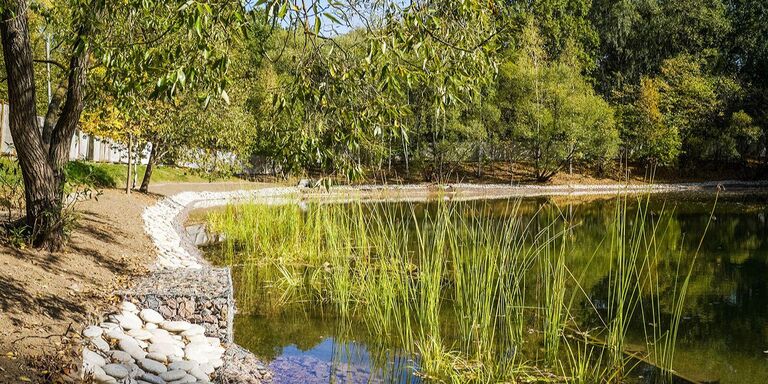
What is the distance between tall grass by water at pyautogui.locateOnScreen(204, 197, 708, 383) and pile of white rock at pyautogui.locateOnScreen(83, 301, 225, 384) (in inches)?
59.5

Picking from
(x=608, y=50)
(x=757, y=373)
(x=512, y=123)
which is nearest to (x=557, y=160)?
(x=512, y=123)

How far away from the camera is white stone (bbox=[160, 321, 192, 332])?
5441 mm

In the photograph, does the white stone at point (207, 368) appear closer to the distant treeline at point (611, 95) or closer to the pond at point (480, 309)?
the pond at point (480, 309)

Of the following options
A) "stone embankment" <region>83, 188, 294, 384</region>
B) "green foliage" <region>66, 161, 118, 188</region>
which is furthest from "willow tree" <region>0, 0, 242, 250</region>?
"green foliage" <region>66, 161, 118, 188</region>

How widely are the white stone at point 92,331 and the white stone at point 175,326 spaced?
0.68 m

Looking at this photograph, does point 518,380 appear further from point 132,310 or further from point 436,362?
point 132,310

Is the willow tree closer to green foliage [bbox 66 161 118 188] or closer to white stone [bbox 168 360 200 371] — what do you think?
white stone [bbox 168 360 200 371]

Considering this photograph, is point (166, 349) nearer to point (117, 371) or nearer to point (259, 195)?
point (117, 371)

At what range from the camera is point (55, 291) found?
518 centimetres

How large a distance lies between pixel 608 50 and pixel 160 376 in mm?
42049

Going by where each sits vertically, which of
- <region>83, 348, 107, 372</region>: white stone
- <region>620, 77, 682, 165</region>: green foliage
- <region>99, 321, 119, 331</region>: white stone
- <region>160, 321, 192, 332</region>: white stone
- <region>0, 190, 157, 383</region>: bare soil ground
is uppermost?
<region>620, 77, 682, 165</region>: green foliage

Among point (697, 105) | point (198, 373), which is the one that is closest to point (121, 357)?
point (198, 373)

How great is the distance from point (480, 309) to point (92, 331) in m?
2.93

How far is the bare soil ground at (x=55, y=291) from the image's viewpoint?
390 centimetres
